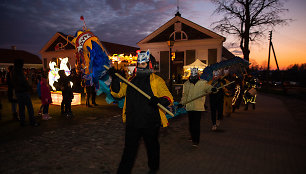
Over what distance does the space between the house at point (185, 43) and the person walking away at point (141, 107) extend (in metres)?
21.2

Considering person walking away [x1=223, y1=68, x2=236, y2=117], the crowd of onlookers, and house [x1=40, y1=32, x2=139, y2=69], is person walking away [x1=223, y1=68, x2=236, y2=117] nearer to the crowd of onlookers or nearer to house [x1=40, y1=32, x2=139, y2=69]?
the crowd of onlookers

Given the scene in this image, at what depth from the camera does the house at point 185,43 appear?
2562 cm

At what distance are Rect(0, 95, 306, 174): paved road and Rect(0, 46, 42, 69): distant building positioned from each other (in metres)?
42.7

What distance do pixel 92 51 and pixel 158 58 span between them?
2495 cm

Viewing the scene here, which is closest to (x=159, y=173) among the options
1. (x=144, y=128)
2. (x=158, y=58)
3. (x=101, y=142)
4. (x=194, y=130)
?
(x=144, y=128)

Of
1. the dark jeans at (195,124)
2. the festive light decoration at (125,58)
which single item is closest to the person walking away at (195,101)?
the dark jeans at (195,124)

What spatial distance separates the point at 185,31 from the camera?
2716cm

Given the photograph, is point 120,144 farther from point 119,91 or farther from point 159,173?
point 119,91

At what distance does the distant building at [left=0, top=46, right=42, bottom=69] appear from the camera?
136 feet

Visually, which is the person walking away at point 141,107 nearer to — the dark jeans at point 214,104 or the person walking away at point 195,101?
the person walking away at point 195,101

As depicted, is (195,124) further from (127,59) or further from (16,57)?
(16,57)

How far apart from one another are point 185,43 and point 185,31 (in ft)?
5.24

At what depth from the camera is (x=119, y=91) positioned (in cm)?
343

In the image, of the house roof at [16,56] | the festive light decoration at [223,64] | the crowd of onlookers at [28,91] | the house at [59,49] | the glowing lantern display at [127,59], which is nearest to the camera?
the crowd of onlookers at [28,91]
